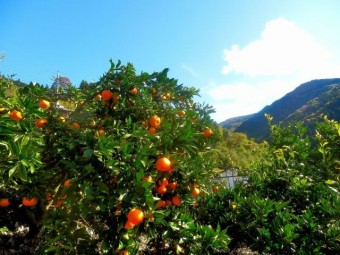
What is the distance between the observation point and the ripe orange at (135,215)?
207 centimetres

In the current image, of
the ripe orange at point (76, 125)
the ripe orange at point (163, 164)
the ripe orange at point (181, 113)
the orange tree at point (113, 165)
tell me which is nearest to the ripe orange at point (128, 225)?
the orange tree at point (113, 165)

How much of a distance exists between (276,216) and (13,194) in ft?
10.8

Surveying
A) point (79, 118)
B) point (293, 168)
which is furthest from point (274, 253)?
point (79, 118)

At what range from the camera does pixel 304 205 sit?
358cm

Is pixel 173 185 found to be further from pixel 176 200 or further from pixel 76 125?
pixel 76 125

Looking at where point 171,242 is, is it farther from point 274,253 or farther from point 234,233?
point 234,233

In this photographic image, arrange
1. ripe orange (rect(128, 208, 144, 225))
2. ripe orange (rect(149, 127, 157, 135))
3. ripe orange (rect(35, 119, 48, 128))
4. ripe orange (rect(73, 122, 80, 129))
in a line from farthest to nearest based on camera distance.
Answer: ripe orange (rect(73, 122, 80, 129)) → ripe orange (rect(149, 127, 157, 135)) → ripe orange (rect(35, 119, 48, 128)) → ripe orange (rect(128, 208, 144, 225))

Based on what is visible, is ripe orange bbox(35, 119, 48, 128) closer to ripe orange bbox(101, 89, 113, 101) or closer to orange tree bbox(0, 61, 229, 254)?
orange tree bbox(0, 61, 229, 254)

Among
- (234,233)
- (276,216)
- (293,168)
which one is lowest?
(234,233)

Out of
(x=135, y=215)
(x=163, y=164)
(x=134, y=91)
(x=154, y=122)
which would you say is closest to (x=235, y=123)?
(x=134, y=91)

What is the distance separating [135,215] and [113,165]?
417 mm

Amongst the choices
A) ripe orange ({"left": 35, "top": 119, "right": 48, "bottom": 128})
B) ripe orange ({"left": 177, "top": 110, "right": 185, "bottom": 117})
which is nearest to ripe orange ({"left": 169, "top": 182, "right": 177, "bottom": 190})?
ripe orange ({"left": 177, "top": 110, "right": 185, "bottom": 117})

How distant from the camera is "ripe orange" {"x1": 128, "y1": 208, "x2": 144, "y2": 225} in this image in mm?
2074

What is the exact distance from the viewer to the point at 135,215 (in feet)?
6.81
